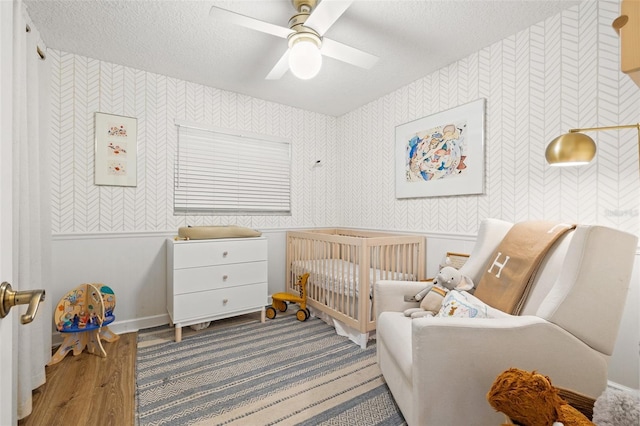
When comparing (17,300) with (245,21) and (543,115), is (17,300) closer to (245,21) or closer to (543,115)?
(245,21)

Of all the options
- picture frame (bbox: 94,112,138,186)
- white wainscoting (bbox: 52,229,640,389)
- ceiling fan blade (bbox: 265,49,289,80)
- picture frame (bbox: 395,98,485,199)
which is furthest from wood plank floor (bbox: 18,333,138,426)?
picture frame (bbox: 395,98,485,199)

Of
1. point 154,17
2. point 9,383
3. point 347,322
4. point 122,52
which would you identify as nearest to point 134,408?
point 9,383

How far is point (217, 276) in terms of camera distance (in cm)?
256

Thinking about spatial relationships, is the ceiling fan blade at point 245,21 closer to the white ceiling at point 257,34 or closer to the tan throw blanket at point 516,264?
Answer: the white ceiling at point 257,34

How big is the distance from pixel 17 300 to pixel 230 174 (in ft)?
8.57

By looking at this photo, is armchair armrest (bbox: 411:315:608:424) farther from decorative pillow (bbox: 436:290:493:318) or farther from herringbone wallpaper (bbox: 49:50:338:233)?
herringbone wallpaper (bbox: 49:50:338:233)

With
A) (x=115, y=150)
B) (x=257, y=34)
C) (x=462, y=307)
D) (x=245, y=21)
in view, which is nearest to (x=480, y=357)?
(x=462, y=307)

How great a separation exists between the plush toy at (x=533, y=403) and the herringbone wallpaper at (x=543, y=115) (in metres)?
1.31

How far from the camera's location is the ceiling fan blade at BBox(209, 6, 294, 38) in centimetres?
150

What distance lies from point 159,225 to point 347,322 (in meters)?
1.87

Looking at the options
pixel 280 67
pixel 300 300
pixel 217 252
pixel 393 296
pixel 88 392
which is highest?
pixel 280 67

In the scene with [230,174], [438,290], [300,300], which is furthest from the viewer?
[230,174]

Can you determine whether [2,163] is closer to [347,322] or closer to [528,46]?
[347,322]

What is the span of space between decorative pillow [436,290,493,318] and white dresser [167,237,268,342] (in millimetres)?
1667
